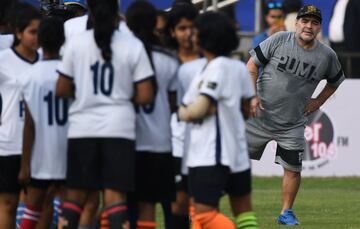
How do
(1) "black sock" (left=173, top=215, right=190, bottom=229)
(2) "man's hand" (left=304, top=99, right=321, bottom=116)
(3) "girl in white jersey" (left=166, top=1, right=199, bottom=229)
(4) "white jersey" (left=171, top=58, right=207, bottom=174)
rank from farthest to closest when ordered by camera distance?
(2) "man's hand" (left=304, top=99, right=321, bottom=116), (1) "black sock" (left=173, top=215, right=190, bottom=229), (3) "girl in white jersey" (left=166, top=1, right=199, bottom=229), (4) "white jersey" (left=171, top=58, right=207, bottom=174)

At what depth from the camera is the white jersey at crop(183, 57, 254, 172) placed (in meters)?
9.50

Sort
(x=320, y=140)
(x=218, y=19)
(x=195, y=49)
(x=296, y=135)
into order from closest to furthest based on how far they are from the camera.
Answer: (x=218, y=19) → (x=195, y=49) → (x=296, y=135) → (x=320, y=140)

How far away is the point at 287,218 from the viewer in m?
13.7

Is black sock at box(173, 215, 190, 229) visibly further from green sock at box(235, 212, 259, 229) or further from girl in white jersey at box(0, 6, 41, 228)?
girl in white jersey at box(0, 6, 41, 228)

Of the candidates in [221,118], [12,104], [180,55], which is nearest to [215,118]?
[221,118]

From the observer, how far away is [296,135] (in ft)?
46.5

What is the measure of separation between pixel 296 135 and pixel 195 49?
4.03 m

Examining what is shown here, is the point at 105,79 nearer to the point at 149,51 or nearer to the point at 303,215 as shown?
the point at 149,51

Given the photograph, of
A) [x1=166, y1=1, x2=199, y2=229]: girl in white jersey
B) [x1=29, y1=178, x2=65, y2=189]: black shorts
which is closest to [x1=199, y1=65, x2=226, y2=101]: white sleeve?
[x1=166, y1=1, x2=199, y2=229]: girl in white jersey

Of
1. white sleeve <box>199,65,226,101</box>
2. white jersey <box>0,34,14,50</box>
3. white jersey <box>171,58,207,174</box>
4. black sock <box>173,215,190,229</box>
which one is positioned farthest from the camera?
white jersey <box>0,34,14,50</box>

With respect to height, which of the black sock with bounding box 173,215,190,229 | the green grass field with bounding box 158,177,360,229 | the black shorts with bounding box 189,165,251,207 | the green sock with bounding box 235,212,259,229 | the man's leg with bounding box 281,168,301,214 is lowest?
the green grass field with bounding box 158,177,360,229

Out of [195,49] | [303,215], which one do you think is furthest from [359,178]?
[195,49]

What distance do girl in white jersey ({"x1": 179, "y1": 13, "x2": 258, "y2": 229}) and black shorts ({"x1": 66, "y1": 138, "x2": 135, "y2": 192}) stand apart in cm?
45

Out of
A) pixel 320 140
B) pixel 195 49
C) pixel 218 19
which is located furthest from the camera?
pixel 320 140
